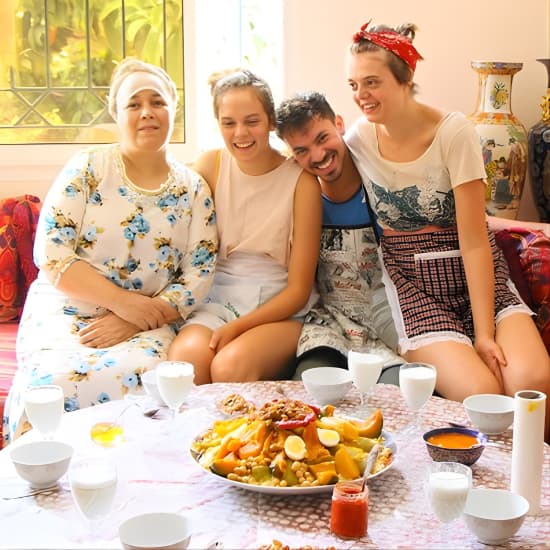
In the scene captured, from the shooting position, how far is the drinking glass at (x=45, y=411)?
5.92 feet

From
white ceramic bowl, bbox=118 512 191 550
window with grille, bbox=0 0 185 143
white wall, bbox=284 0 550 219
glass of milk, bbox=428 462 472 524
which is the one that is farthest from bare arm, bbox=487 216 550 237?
white ceramic bowl, bbox=118 512 191 550

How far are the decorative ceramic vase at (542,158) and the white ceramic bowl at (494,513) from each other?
7.22 feet

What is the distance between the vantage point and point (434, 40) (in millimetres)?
3797

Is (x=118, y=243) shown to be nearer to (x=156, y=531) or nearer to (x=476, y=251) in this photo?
(x=476, y=251)

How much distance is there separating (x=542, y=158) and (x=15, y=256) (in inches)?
79.5

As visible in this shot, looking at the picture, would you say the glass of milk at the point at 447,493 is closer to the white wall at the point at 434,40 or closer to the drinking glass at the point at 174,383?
the drinking glass at the point at 174,383

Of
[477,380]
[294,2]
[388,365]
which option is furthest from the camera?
[294,2]

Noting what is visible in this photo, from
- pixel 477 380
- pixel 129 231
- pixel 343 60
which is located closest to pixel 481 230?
pixel 477 380

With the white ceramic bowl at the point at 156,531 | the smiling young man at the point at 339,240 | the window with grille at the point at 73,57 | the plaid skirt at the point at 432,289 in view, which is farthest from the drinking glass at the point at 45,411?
→ the window with grille at the point at 73,57

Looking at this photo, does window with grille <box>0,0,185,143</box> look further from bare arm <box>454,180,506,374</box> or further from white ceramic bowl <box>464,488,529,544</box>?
white ceramic bowl <box>464,488,529,544</box>

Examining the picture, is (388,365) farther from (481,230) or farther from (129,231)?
(129,231)

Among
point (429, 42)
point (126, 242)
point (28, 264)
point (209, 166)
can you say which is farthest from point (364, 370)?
point (429, 42)

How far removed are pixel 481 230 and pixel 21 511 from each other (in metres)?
1.66

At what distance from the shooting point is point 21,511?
1.56 metres
